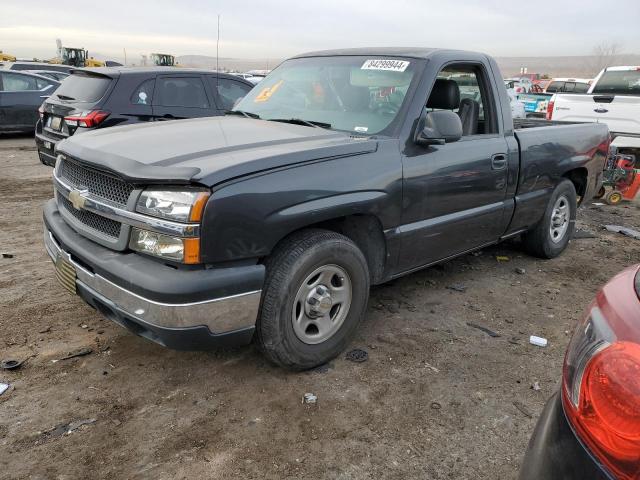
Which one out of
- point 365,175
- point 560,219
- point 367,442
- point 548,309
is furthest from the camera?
point 560,219

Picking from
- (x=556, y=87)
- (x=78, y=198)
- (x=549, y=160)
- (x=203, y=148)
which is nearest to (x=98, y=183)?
(x=78, y=198)

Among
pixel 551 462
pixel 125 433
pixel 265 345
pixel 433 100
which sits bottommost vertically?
pixel 125 433

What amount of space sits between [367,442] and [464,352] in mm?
1168

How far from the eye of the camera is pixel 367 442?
2557 millimetres

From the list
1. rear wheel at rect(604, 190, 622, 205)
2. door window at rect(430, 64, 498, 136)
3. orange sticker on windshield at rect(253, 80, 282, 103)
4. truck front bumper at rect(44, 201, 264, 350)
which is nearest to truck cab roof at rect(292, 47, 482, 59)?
door window at rect(430, 64, 498, 136)

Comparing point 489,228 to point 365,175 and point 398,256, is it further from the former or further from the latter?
point 365,175

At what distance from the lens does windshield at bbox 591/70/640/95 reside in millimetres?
10000

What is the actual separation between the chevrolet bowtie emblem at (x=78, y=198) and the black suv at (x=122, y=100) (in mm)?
4088

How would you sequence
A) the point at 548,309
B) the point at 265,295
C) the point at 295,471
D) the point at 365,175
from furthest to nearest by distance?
the point at 548,309
the point at 365,175
the point at 265,295
the point at 295,471

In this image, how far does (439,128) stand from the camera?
3324mm

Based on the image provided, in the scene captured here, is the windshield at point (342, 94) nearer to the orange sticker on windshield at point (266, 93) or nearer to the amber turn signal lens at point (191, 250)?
the orange sticker on windshield at point (266, 93)

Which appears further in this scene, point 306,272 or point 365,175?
point 365,175

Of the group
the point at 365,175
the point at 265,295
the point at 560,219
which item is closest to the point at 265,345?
the point at 265,295

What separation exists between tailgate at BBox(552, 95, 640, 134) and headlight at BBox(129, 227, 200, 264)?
8.35 meters
